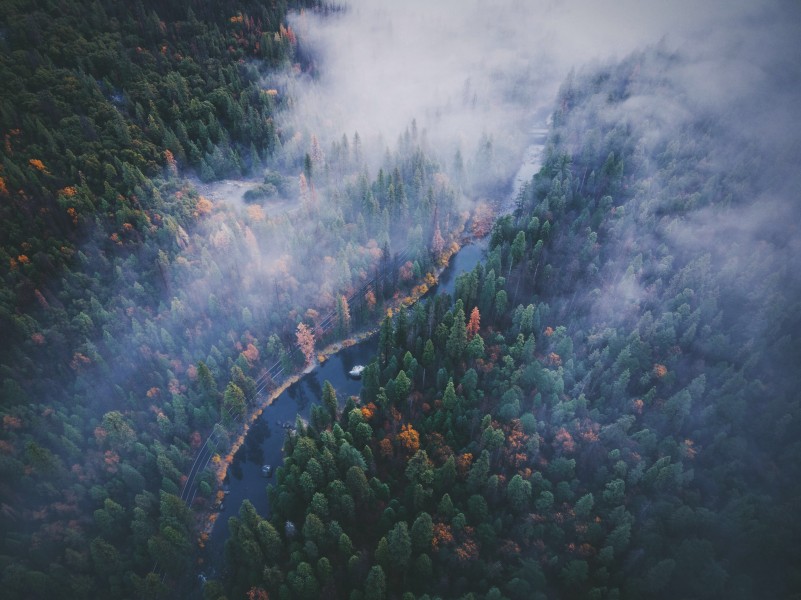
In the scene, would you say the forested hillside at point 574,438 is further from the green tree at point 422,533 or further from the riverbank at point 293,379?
the riverbank at point 293,379

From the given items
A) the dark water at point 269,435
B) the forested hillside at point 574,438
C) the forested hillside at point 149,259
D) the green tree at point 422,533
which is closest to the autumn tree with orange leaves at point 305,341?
the forested hillside at point 149,259

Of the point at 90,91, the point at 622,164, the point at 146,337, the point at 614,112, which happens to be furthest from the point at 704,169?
the point at 90,91

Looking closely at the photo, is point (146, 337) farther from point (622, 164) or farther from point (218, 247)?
point (622, 164)

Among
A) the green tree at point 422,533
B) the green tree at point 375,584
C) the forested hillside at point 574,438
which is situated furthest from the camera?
the green tree at point 422,533

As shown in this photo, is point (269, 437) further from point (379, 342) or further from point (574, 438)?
point (574, 438)

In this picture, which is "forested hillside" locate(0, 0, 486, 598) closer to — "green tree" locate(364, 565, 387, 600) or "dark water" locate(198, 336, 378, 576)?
"dark water" locate(198, 336, 378, 576)

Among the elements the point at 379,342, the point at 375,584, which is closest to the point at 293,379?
the point at 379,342
